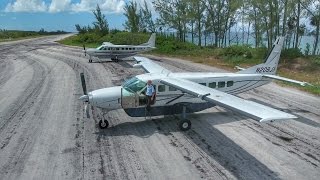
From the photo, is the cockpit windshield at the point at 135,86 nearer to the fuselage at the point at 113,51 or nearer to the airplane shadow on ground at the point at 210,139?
the airplane shadow on ground at the point at 210,139

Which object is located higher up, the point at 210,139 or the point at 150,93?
the point at 150,93

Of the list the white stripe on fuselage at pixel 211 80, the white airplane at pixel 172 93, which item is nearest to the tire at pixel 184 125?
the white airplane at pixel 172 93

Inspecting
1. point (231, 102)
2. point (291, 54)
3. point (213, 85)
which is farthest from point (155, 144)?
point (291, 54)

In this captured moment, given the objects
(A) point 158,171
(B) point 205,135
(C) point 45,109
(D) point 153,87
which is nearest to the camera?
(A) point 158,171

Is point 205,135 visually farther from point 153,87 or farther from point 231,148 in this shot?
point 153,87

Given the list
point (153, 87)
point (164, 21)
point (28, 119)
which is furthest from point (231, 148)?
point (164, 21)

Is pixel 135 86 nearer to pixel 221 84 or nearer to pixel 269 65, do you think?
pixel 221 84

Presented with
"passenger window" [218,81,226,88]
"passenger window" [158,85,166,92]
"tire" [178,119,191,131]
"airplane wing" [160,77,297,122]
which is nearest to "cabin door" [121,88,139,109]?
"passenger window" [158,85,166,92]
